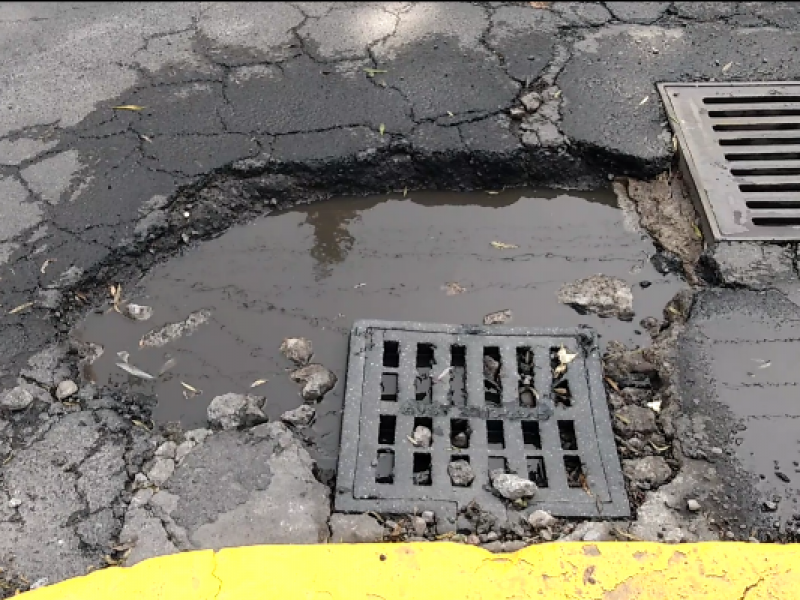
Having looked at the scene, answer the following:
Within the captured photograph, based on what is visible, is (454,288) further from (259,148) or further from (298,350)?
(259,148)

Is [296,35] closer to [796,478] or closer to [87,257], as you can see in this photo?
[87,257]

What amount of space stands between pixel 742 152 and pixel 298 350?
2.03 m

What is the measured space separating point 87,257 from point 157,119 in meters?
0.85

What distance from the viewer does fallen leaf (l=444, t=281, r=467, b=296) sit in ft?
9.03

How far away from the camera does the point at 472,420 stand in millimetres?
2277

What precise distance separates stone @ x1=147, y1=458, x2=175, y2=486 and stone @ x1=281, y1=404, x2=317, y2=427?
37 centimetres

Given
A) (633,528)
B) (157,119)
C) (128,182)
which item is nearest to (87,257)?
(128,182)

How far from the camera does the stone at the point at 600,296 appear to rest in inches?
104

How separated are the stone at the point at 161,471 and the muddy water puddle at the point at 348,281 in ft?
0.66

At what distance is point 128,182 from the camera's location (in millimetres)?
2969

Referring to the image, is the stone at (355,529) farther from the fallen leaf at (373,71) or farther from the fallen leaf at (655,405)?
the fallen leaf at (373,71)

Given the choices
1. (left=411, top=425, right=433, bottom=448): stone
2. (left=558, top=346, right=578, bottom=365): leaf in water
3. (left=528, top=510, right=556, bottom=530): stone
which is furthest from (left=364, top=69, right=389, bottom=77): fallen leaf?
(left=528, top=510, right=556, bottom=530): stone

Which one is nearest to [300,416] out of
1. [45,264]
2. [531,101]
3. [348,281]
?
[348,281]

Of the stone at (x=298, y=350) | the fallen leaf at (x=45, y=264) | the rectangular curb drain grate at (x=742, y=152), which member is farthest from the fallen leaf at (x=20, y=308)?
the rectangular curb drain grate at (x=742, y=152)
